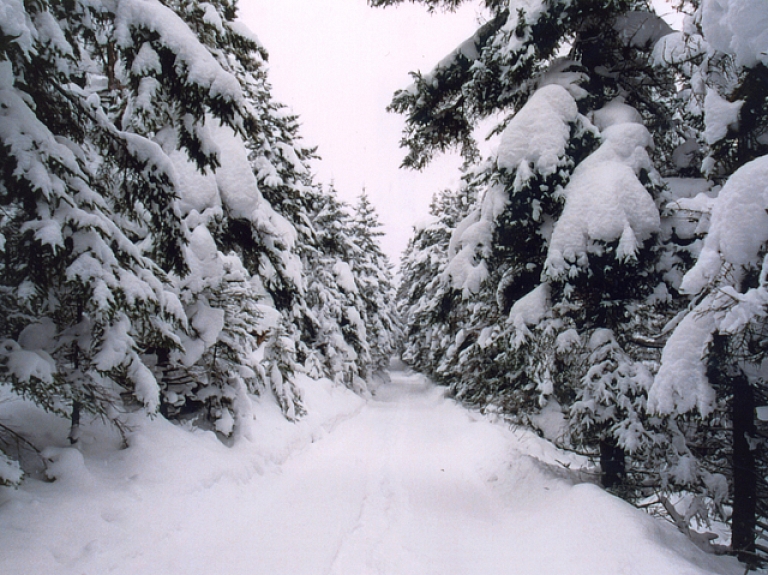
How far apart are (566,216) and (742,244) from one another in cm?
237

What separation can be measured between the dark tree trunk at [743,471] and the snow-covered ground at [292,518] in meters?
0.34

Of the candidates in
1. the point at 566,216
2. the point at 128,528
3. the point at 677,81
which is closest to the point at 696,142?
the point at 677,81

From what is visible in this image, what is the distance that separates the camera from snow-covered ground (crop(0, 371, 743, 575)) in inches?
142

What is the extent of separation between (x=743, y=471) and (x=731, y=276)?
86.9 inches

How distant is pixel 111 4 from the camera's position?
3.96m

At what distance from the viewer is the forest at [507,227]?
3428mm

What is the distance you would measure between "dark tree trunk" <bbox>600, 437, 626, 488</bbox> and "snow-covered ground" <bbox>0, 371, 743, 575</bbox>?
420 millimetres

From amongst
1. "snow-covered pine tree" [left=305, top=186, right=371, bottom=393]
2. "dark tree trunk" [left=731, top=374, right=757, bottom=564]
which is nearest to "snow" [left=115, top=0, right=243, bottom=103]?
"dark tree trunk" [left=731, top=374, right=757, bottom=564]

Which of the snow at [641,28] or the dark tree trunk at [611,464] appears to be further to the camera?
the snow at [641,28]

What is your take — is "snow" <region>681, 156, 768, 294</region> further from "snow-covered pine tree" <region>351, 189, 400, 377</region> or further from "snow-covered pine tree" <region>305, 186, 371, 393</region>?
"snow-covered pine tree" <region>351, 189, 400, 377</region>

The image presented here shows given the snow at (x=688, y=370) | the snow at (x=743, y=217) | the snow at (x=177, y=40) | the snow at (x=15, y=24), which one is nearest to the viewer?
the snow at (x=15, y=24)

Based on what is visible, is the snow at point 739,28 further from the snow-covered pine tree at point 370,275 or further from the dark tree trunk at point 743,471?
the snow-covered pine tree at point 370,275

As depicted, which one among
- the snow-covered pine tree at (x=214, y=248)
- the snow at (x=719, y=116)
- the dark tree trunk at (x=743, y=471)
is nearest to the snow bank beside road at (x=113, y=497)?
the snow-covered pine tree at (x=214, y=248)

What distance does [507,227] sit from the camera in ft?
19.8
